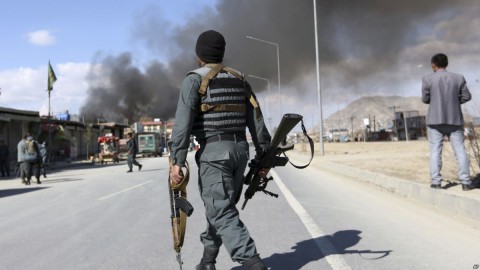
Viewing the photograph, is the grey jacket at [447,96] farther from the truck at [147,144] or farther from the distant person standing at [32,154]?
the truck at [147,144]

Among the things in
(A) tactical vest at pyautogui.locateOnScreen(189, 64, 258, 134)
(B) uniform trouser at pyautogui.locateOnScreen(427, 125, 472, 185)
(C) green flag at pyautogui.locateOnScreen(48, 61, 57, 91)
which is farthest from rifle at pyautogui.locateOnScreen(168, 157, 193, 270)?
(C) green flag at pyautogui.locateOnScreen(48, 61, 57, 91)

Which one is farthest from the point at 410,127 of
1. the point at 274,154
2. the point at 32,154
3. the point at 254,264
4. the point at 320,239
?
the point at 254,264

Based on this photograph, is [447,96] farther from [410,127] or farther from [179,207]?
[410,127]

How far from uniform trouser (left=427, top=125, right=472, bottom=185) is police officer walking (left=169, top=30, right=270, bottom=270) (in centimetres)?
456

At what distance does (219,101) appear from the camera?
330 cm

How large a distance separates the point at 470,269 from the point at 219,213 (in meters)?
2.18

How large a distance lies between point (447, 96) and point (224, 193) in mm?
4903

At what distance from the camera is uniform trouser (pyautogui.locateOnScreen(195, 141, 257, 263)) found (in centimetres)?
316

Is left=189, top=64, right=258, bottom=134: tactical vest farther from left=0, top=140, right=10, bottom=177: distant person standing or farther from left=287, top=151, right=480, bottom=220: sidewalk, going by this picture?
left=0, top=140, right=10, bottom=177: distant person standing

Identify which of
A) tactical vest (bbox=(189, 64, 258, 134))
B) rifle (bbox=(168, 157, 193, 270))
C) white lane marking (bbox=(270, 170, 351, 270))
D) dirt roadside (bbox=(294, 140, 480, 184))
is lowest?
white lane marking (bbox=(270, 170, 351, 270))

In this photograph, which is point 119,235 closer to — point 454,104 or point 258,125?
point 258,125

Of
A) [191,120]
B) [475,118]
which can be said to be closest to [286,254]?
[191,120]

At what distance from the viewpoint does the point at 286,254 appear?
455 centimetres

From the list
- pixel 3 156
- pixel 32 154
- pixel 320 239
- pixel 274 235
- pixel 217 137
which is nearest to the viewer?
pixel 217 137
